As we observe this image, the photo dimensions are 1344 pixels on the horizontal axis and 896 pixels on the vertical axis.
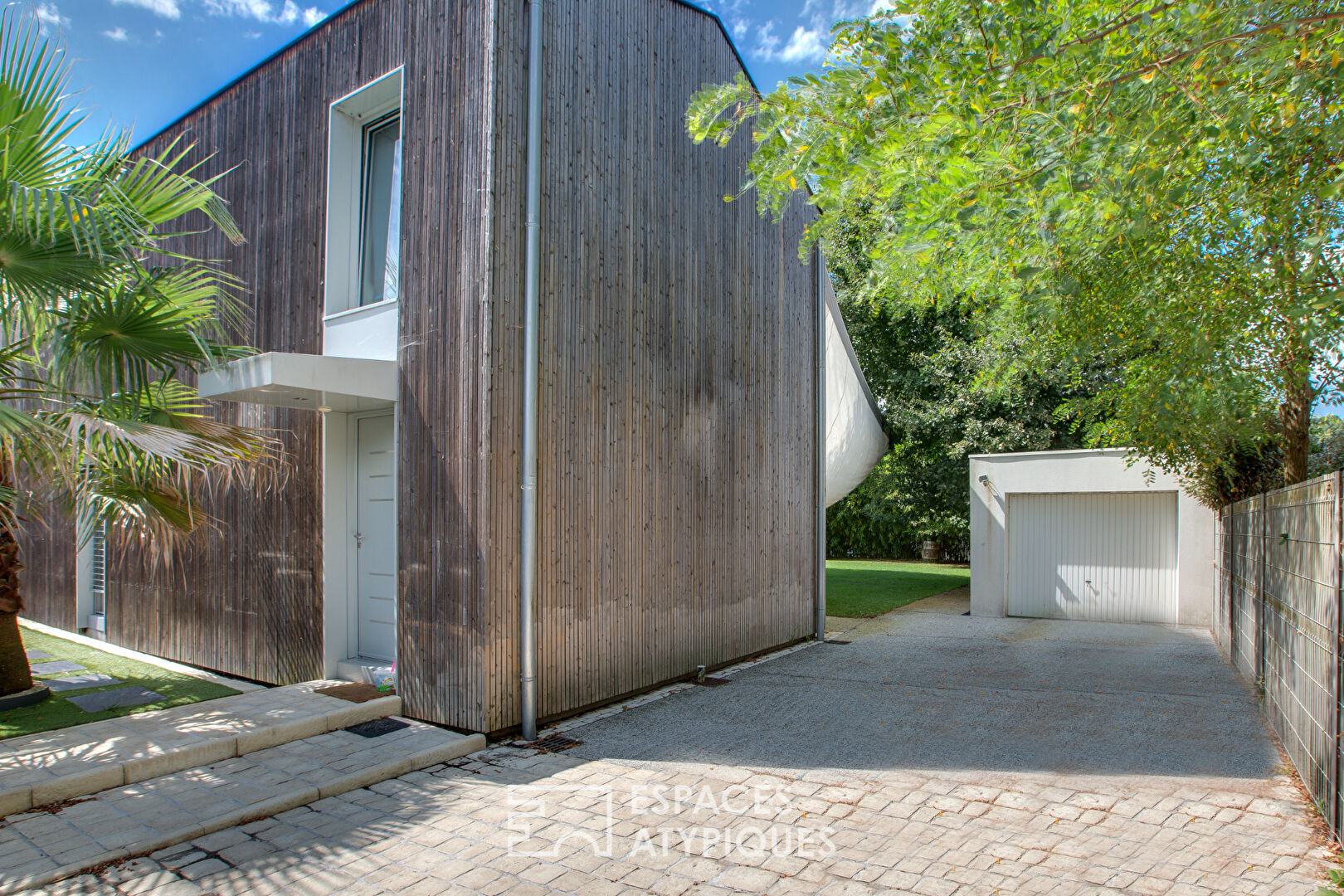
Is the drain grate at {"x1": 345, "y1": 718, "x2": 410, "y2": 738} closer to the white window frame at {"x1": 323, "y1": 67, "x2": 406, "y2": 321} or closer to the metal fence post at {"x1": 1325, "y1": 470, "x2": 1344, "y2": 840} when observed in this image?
the white window frame at {"x1": 323, "y1": 67, "x2": 406, "y2": 321}

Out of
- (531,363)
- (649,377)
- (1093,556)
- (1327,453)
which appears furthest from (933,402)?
(531,363)

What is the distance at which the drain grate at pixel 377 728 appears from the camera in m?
5.41

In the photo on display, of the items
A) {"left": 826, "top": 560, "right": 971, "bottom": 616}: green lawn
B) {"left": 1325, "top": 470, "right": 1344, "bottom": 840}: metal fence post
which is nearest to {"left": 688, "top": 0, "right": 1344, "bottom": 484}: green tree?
{"left": 1325, "top": 470, "right": 1344, "bottom": 840}: metal fence post

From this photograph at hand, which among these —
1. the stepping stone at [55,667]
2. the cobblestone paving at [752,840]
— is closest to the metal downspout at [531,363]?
the cobblestone paving at [752,840]

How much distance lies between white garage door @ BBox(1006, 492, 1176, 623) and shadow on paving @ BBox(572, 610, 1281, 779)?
8.06 feet

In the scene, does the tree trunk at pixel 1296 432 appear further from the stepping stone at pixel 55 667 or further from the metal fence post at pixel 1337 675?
the stepping stone at pixel 55 667

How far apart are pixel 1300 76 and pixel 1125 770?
3.89 metres

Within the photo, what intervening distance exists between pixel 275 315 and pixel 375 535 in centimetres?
223

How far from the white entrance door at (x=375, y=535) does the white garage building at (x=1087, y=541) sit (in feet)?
31.1

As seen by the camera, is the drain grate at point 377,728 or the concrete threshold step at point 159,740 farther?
the drain grate at point 377,728

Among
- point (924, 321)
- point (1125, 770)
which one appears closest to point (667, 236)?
point (1125, 770)

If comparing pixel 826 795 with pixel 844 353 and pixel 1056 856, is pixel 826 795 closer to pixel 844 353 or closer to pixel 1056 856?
pixel 1056 856

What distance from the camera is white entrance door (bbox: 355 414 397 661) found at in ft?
21.3

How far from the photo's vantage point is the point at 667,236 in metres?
7.35
